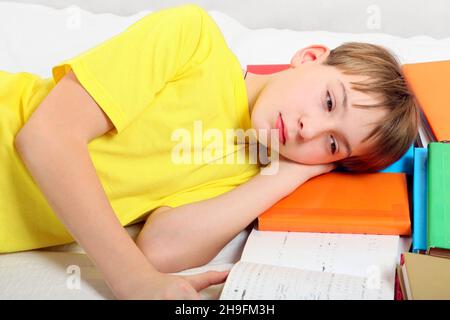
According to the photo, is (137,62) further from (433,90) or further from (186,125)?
(433,90)

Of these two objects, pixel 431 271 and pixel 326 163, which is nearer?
pixel 431 271

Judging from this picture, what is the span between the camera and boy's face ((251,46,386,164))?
1.05 meters

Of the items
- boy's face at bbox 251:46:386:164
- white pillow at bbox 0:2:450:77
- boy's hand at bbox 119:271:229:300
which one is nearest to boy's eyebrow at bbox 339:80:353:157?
boy's face at bbox 251:46:386:164

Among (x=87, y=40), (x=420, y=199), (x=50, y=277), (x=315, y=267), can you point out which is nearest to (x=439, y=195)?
(x=420, y=199)

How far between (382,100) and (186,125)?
33cm

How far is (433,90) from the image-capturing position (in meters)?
1.35

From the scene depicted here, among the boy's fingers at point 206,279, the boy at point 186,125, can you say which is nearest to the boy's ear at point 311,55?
the boy at point 186,125

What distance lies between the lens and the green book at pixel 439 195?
3.21ft

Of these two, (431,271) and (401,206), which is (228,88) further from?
(431,271)

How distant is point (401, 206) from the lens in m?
1.08

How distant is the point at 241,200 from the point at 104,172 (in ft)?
0.76

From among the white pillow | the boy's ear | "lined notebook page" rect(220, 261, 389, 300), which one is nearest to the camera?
"lined notebook page" rect(220, 261, 389, 300)

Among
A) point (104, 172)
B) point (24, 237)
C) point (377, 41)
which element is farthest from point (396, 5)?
point (24, 237)

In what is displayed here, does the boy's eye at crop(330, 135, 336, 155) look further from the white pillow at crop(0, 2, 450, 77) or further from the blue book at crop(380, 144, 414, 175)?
the white pillow at crop(0, 2, 450, 77)
